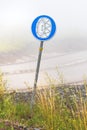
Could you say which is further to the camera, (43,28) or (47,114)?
(43,28)

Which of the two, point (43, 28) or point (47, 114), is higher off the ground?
point (43, 28)

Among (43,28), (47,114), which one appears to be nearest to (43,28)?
(43,28)

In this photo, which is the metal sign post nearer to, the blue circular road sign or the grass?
the blue circular road sign

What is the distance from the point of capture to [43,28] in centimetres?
1114

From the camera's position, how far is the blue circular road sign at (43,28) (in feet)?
36.6

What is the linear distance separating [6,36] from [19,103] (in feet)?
50.9

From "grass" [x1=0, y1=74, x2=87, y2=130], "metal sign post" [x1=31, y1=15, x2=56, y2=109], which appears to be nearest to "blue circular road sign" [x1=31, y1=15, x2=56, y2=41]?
"metal sign post" [x1=31, y1=15, x2=56, y2=109]

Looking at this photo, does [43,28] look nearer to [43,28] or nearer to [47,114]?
[43,28]

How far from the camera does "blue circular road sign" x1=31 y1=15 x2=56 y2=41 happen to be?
36.6ft

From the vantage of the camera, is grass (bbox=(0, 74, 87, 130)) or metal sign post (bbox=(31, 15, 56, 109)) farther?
metal sign post (bbox=(31, 15, 56, 109))

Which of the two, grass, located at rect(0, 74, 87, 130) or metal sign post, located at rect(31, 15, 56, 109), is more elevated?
metal sign post, located at rect(31, 15, 56, 109)

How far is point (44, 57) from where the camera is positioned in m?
22.9

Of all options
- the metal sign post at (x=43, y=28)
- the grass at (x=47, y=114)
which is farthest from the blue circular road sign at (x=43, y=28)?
the grass at (x=47, y=114)

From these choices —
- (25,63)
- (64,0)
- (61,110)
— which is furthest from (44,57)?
(64,0)
